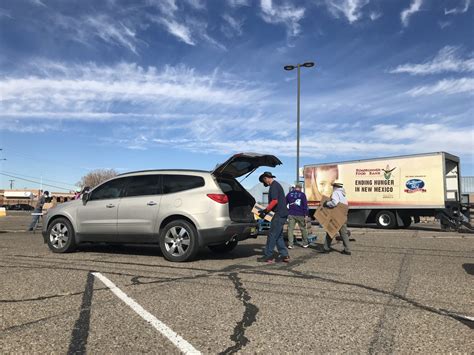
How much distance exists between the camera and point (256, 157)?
8.40 m

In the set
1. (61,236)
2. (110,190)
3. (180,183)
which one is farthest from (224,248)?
(61,236)

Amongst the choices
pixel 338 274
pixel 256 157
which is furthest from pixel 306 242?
pixel 338 274

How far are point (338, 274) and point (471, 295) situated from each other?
1.92 m

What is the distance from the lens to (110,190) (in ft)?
28.4

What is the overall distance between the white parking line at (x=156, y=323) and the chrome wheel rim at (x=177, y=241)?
6.85 ft

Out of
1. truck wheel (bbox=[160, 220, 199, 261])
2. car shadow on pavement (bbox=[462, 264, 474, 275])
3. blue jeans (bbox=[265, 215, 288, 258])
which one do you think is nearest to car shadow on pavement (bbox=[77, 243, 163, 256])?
truck wheel (bbox=[160, 220, 199, 261])

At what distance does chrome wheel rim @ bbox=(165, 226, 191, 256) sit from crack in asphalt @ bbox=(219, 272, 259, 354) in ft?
6.54

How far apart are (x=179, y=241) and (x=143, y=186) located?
1.43 meters

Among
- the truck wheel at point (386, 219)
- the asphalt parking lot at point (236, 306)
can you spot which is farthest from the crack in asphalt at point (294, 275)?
the truck wheel at point (386, 219)

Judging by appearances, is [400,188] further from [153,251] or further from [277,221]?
[153,251]

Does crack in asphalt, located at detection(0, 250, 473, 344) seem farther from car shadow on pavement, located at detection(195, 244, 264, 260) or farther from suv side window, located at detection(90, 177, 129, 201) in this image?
suv side window, located at detection(90, 177, 129, 201)

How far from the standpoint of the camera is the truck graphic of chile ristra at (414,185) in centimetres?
1759

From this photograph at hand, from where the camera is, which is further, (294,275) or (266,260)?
(266,260)

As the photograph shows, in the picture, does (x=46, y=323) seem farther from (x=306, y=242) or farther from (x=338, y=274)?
(x=306, y=242)
